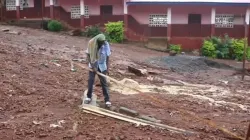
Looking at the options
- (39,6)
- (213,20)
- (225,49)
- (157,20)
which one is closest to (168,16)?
(157,20)

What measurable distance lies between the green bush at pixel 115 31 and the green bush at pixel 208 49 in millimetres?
5017

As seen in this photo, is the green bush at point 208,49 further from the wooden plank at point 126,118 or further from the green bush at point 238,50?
the wooden plank at point 126,118

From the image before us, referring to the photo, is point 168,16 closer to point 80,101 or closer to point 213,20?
point 213,20

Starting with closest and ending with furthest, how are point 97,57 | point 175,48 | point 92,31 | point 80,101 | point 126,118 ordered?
point 126,118
point 97,57
point 80,101
point 92,31
point 175,48

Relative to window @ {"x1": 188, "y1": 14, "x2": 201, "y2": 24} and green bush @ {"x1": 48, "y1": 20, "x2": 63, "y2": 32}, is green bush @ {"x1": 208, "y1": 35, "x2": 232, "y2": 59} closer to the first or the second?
window @ {"x1": 188, "y1": 14, "x2": 201, "y2": 24}

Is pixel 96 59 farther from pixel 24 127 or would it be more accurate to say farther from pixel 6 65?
pixel 6 65

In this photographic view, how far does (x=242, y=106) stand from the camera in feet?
38.3

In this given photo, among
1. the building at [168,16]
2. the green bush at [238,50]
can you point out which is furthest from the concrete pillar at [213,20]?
the green bush at [238,50]

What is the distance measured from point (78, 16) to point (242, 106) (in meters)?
18.3

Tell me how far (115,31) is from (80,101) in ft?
54.9

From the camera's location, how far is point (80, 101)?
9.72 meters

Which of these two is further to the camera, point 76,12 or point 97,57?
point 76,12

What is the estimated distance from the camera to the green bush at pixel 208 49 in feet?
83.9

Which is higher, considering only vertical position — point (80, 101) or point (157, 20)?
point (157, 20)
